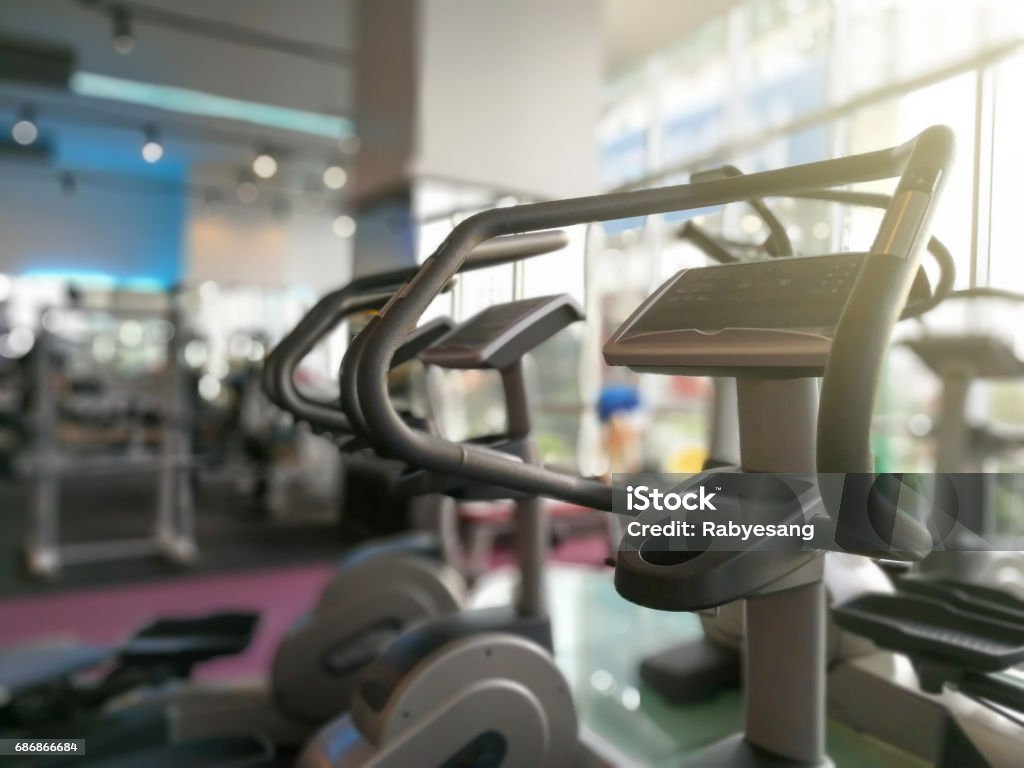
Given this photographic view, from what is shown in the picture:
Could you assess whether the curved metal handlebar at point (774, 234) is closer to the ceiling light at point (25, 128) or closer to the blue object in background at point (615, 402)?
the blue object in background at point (615, 402)

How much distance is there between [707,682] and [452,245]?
146cm

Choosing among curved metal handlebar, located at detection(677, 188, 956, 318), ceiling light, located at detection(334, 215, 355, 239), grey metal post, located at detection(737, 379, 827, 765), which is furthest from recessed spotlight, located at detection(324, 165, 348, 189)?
grey metal post, located at detection(737, 379, 827, 765)

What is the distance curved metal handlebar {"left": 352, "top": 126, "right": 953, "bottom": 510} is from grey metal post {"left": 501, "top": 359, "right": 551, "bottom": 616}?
1.21ft

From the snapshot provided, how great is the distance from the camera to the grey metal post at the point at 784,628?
1.07 metres

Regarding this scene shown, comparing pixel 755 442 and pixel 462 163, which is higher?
pixel 462 163

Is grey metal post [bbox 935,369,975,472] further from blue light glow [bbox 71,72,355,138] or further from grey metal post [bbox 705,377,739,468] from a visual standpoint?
blue light glow [bbox 71,72,355,138]

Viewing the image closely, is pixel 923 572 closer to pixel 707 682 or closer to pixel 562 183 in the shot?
pixel 707 682

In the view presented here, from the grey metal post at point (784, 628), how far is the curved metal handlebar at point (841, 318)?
0.26 m

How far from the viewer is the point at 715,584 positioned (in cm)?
89

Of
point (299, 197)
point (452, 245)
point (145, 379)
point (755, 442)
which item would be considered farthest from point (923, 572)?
point (299, 197)

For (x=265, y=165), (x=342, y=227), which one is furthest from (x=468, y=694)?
(x=342, y=227)

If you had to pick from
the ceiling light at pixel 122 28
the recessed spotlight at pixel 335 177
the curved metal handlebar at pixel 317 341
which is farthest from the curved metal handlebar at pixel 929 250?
the recessed spotlight at pixel 335 177

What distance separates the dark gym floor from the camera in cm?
496

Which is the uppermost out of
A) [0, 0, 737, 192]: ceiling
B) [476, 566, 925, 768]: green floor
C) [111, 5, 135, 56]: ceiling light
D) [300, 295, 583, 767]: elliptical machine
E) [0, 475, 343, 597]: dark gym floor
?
[0, 0, 737, 192]: ceiling
